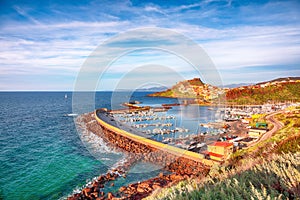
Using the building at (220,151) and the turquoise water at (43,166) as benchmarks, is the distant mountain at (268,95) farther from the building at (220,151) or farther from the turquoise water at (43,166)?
the turquoise water at (43,166)

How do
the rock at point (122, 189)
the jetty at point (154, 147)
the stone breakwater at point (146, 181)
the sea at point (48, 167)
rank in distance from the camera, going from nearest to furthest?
the stone breakwater at point (146, 181)
the rock at point (122, 189)
the sea at point (48, 167)
the jetty at point (154, 147)

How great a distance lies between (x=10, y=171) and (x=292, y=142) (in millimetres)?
15768

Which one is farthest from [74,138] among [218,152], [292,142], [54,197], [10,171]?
[292,142]

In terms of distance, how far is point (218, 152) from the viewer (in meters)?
12.6

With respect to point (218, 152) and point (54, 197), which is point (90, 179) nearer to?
point (54, 197)

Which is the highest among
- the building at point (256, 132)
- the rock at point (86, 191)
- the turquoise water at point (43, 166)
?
the building at point (256, 132)

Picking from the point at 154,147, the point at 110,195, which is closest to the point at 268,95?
the point at 154,147

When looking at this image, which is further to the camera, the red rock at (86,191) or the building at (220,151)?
the building at (220,151)

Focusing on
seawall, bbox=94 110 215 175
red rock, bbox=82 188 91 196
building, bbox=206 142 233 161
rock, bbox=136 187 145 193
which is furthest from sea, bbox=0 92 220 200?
building, bbox=206 142 233 161

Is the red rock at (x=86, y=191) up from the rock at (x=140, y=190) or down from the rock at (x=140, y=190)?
down

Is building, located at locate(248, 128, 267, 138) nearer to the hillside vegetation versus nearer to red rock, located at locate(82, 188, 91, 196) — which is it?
red rock, located at locate(82, 188, 91, 196)

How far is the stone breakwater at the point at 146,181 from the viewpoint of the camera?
9664mm

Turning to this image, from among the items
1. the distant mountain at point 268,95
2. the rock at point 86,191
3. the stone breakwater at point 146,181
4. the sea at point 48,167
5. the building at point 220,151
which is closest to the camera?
the stone breakwater at point 146,181

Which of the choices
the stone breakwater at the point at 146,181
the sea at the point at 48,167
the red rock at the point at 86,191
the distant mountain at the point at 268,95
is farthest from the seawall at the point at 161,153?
the distant mountain at the point at 268,95
